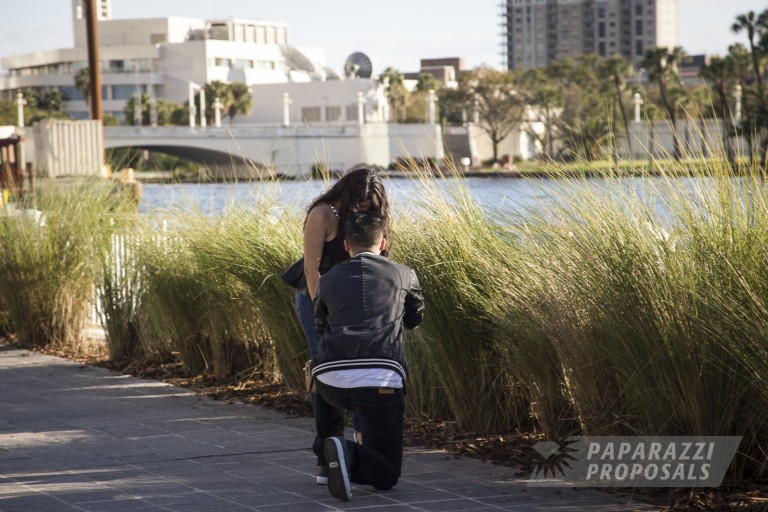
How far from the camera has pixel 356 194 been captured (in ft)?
16.1

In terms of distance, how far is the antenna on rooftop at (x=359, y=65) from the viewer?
12056 centimetres

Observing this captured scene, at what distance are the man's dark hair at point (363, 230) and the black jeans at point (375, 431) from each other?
65 cm

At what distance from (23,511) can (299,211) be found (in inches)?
Result: 139

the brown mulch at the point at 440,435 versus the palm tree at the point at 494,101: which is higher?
the palm tree at the point at 494,101

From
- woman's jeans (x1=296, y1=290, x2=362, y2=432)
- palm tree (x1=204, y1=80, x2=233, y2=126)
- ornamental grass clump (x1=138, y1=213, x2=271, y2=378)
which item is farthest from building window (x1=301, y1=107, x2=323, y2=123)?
woman's jeans (x1=296, y1=290, x2=362, y2=432)

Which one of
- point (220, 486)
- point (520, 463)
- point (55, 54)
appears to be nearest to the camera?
point (220, 486)

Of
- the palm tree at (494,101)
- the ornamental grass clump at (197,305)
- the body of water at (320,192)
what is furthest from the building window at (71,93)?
the ornamental grass clump at (197,305)

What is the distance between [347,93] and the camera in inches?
4348

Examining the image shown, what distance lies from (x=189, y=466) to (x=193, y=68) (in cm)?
12637

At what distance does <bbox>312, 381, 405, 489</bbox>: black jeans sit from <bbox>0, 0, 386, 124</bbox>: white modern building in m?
105

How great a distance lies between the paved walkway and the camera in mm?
4527

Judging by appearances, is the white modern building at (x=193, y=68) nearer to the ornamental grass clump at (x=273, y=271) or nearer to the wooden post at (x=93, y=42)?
the wooden post at (x=93, y=42)

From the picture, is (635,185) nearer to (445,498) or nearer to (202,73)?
(445,498)

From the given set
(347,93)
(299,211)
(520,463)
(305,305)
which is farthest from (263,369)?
(347,93)
